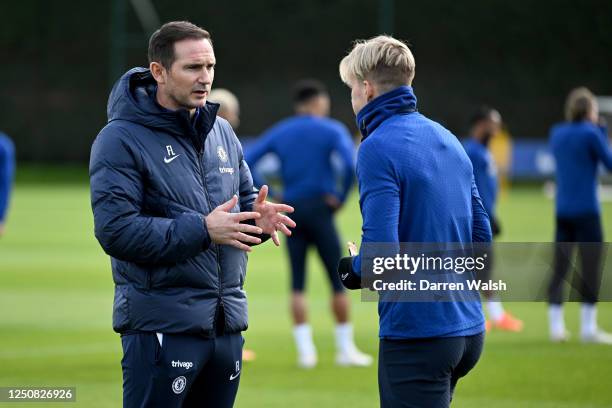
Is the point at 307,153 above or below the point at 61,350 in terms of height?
above

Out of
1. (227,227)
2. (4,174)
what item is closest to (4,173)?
(4,174)

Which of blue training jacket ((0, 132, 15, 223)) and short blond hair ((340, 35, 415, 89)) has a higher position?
short blond hair ((340, 35, 415, 89))

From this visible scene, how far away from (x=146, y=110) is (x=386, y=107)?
1068 mm

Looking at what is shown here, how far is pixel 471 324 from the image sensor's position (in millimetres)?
4871

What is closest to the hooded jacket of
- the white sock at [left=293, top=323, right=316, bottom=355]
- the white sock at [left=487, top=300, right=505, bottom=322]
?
the white sock at [left=293, top=323, right=316, bottom=355]

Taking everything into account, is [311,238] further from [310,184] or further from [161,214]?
[161,214]

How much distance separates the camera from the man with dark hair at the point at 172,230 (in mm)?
4887

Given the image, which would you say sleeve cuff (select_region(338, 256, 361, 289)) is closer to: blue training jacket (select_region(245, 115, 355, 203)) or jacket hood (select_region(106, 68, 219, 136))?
jacket hood (select_region(106, 68, 219, 136))

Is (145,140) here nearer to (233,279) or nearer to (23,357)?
(233,279)

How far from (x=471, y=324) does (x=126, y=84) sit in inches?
73.6

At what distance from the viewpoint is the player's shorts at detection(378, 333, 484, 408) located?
476 centimetres

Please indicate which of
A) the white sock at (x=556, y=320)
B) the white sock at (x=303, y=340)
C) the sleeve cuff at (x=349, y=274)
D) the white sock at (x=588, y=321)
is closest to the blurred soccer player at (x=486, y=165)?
the white sock at (x=556, y=320)

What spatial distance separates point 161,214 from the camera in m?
5.06

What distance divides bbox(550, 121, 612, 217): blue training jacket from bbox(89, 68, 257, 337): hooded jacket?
7.38 meters
